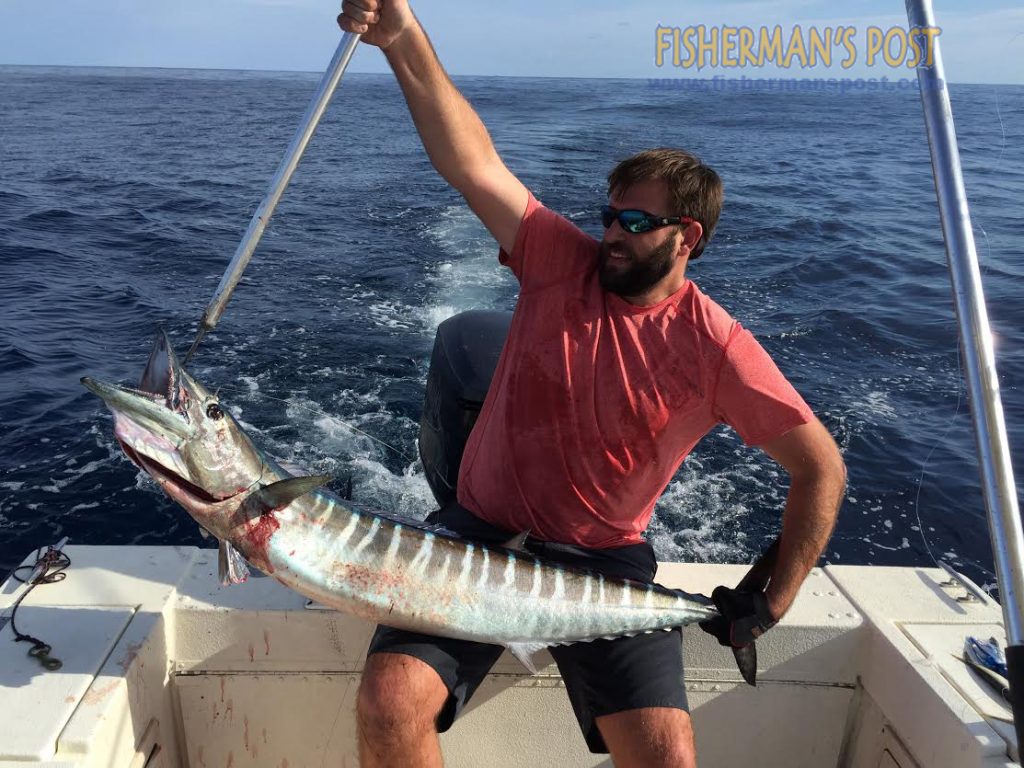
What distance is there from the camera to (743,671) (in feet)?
8.00

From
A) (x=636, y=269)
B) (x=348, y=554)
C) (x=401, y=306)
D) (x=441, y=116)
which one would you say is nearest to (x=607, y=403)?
(x=636, y=269)

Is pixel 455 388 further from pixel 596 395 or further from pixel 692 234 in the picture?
pixel 692 234

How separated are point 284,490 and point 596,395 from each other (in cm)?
97

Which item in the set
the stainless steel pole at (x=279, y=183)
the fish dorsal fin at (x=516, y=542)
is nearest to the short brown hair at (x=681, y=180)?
the stainless steel pole at (x=279, y=183)

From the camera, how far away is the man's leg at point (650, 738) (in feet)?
7.10

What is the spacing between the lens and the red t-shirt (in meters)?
2.45

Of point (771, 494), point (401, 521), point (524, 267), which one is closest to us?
point (401, 521)

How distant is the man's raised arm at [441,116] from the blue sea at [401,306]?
277 centimetres

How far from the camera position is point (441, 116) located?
2463mm

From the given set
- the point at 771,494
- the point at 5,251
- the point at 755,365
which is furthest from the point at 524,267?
the point at 5,251

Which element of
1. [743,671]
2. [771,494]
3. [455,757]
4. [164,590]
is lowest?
[771,494]

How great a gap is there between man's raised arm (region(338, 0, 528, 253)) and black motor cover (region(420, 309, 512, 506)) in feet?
2.84

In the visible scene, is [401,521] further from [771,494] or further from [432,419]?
[771,494]

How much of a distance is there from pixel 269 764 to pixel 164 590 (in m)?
0.65
